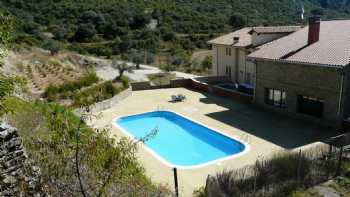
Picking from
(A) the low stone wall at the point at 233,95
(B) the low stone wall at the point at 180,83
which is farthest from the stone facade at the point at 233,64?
(B) the low stone wall at the point at 180,83

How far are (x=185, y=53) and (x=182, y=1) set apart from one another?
30304 mm

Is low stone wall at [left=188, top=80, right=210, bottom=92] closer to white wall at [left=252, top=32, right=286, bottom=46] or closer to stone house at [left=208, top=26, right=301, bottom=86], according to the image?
stone house at [left=208, top=26, right=301, bottom=86]

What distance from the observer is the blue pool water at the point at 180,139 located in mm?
18797

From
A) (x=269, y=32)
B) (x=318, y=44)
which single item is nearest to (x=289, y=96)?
(x=318, y=44)

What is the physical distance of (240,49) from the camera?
106 feet

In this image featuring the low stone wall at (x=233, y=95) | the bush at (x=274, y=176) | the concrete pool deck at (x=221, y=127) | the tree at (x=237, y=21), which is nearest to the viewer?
the bush at (x=274, y=176)

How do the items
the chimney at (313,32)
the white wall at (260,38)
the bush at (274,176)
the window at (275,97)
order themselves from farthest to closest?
1. the white wall at (260,38)
2. the chimney at (313,32)
3. the window at (275,97)
4. the bush at (274,176)

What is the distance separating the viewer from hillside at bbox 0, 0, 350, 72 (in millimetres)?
67000

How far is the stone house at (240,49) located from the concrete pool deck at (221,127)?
467 centimetres

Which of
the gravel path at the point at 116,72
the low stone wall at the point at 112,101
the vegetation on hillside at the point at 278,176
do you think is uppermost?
the vegetation on hillside at the point at 278,176

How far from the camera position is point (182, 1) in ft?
296

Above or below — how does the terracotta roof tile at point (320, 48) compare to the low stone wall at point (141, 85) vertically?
above

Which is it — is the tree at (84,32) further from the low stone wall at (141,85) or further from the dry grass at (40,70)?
the low stone wall at (141,85)

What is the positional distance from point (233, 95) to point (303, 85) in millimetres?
7649
